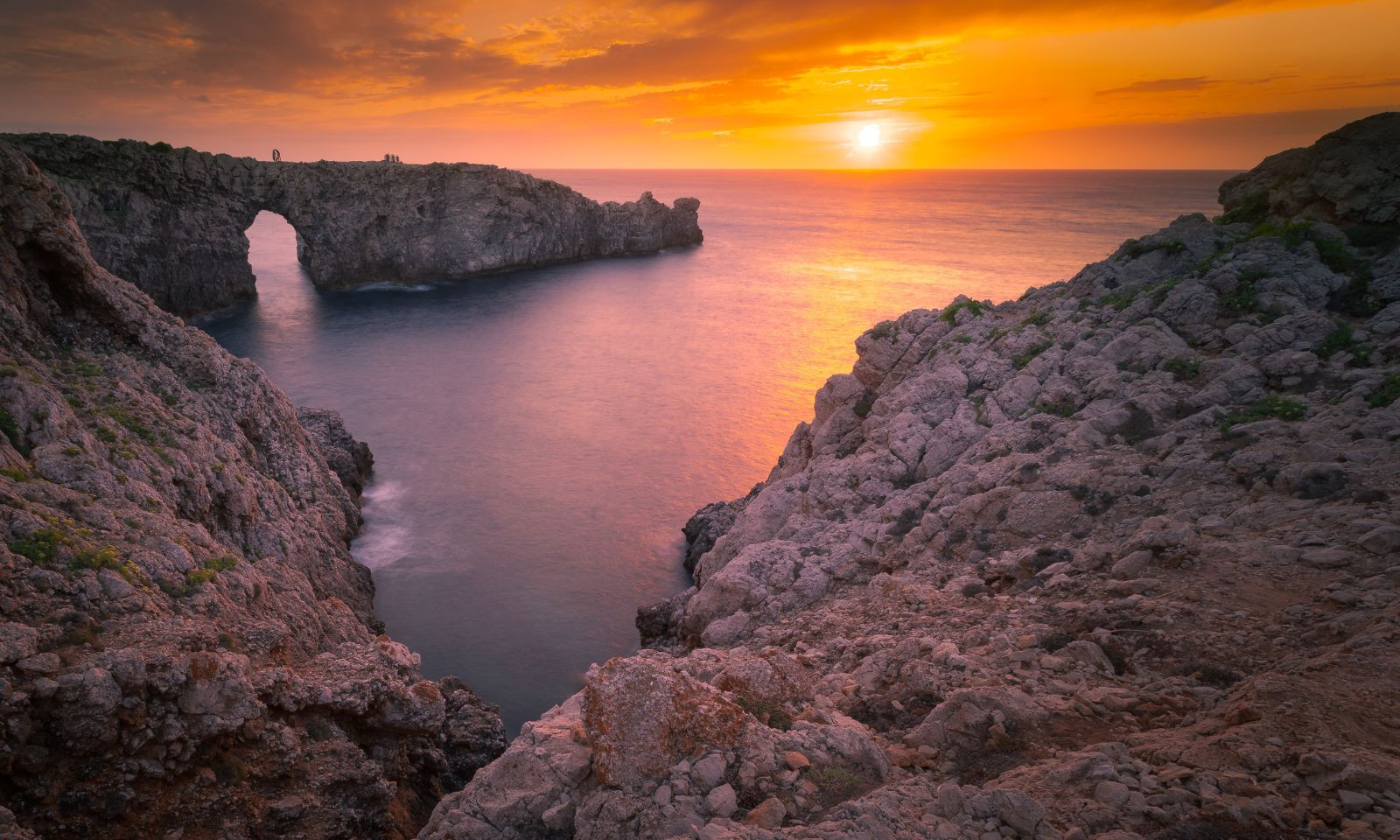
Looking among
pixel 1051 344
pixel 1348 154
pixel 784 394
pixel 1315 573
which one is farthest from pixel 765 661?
pixel 784 394

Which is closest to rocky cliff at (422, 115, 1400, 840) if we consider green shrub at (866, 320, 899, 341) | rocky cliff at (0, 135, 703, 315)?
green shrub at (866, 320, 899, 341)

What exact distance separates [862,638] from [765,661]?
7.07 feet

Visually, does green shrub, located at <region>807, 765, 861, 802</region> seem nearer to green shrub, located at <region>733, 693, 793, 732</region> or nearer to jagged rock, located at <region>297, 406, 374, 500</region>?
green shrub, located at <region>733, 693, 793, 732</region>

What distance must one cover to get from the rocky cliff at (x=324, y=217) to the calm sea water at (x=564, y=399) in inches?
132

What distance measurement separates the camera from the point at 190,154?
48.9 meters

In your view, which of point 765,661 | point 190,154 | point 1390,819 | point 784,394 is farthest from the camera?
point 190,154

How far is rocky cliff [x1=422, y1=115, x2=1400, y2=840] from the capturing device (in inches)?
219

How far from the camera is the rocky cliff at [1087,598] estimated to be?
5.56 metres

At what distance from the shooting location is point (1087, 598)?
840cm

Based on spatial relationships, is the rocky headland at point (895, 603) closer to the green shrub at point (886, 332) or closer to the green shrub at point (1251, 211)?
the green shrub at point (1251, 211)

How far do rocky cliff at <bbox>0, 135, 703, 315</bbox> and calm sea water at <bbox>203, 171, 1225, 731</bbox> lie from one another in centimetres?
335

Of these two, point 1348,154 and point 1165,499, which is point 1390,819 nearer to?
point 1165,499

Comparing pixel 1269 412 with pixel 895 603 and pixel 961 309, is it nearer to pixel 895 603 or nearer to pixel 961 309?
pixel 895 603

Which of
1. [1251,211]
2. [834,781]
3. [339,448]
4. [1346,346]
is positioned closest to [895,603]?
[834,781]
